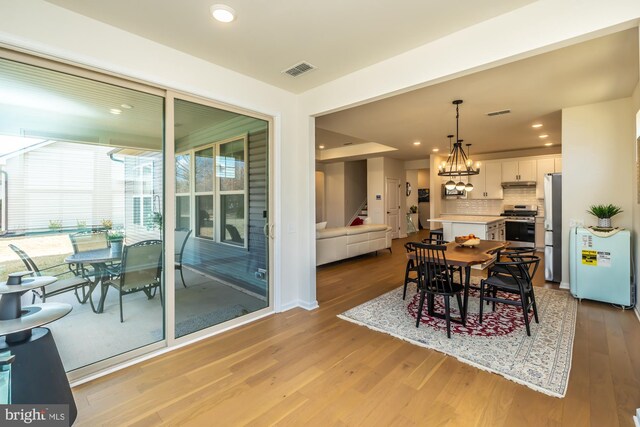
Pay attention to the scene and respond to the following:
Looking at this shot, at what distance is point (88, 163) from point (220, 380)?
6.56ft

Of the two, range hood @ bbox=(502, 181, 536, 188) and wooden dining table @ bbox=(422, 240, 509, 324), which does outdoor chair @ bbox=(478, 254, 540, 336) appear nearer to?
wooden dining table @ bbox=(422, 240, 509, 324)

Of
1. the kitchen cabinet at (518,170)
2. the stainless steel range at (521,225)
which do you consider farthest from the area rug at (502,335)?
the kitchen cabinet at (518,170)

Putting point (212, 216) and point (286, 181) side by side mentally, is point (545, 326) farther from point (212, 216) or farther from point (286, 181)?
point (212, 216)

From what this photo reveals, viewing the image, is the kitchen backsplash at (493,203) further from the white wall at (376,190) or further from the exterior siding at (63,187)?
the exterior siding at (63,187)

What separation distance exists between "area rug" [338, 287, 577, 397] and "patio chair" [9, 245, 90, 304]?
2.51 m

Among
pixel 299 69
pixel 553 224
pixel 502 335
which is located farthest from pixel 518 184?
pixel 299 69

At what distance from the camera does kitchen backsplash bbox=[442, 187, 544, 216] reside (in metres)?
8.16

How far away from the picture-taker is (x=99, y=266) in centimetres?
247

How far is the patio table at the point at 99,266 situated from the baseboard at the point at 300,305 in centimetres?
188

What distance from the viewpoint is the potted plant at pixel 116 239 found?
2518mm

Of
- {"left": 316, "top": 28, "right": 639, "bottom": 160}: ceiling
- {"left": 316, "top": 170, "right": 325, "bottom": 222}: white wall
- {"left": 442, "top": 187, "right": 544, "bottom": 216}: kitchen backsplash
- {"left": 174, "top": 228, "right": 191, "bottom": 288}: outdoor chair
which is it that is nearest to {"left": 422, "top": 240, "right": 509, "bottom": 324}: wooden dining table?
{"left": 316, "top": 28, "right": 639, "bottom": 160}: ceiling

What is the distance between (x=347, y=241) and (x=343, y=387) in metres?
4.15

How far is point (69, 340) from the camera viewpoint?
2326 mm

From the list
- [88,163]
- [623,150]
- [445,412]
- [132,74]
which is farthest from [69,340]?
[623,150]
